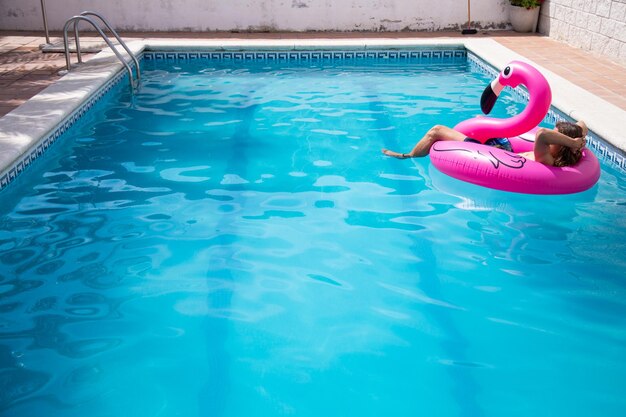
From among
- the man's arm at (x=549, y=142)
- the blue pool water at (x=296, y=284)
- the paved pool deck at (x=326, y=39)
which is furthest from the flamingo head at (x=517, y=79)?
the paved pool deck at (x=326, y=39)

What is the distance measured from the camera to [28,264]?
401 cm

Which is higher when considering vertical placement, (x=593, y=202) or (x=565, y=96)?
(x=565, y=96)

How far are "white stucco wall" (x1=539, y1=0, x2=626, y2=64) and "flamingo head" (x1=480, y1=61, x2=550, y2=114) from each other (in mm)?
3495

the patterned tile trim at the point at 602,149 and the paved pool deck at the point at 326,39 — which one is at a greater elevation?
the paved pool deck at the point at 326,39

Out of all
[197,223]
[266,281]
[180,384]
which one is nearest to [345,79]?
[197,223]

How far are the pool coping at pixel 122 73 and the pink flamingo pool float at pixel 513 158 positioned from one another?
2.56 feet

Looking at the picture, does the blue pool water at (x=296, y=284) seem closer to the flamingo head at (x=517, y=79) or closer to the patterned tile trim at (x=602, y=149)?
the patterned tile trim at (x=602, y=149)

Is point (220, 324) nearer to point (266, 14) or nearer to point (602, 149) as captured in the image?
point (602, 149)

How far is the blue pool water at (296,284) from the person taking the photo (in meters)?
3.02

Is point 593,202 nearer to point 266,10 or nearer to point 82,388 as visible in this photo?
point 82,388

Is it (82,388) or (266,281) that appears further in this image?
(266,281)

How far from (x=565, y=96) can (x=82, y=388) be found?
533 centimetres

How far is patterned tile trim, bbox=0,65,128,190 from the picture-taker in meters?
4.93

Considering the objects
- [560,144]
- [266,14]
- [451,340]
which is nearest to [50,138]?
[451,340]
